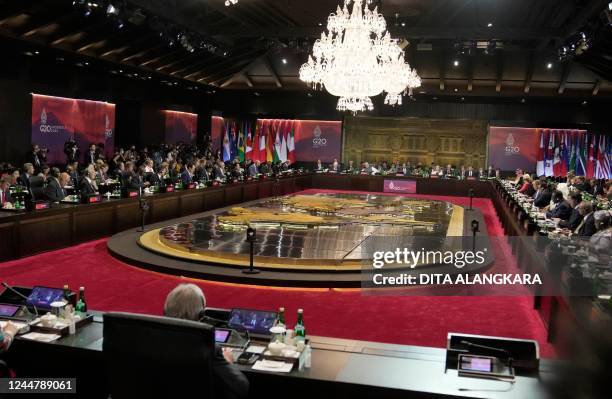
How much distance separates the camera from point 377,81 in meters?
10.9

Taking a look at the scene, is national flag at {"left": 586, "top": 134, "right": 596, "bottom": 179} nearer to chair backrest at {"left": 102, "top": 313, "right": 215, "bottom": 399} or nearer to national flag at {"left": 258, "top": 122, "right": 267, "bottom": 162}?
national flag at {"left": 258, "top": 122, "right": 267, "bottom": 162}

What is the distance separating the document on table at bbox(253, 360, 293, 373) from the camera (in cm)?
275

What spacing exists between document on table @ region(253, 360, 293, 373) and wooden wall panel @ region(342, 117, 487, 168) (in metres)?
21.4

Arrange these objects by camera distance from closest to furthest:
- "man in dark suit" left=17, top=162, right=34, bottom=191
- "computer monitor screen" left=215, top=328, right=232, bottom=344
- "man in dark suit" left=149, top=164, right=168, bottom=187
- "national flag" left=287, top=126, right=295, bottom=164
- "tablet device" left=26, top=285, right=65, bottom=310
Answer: "computer monitor screen" left=215, top=328, right=232, bottom=344
"tablet device" left=26, top=285, right=65, bottom=310
"man in dark suit" left=17, top=162, right=34, bottom=191
"man in dark suit" left=149, top=164, right=168, bottom=187
"national flag" left=287, top=126, right=295, bottom=164

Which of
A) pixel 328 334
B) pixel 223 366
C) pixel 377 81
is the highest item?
pixel 377 81

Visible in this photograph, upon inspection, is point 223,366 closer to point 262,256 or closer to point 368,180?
point 262,256

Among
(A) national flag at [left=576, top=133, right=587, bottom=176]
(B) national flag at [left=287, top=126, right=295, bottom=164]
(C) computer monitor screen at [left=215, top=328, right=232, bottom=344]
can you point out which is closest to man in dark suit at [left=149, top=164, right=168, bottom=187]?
(C) computer monitor screen at [left=215, top=328, right=232, bottom=344]

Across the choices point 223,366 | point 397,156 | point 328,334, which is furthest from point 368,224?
point 397,156

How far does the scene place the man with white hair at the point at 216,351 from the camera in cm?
215

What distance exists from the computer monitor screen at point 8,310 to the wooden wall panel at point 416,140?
69.6 feet

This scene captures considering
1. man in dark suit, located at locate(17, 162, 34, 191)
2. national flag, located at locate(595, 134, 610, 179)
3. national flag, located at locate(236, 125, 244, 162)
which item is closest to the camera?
man in dark suit, located at locate(17, 162, 34, 191)

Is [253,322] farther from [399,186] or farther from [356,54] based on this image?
[399,186]

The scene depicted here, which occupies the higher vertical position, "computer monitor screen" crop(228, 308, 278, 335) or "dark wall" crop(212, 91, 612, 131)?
"dark wall" crop(212, 91, 612, 131)

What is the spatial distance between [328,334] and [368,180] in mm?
15370
